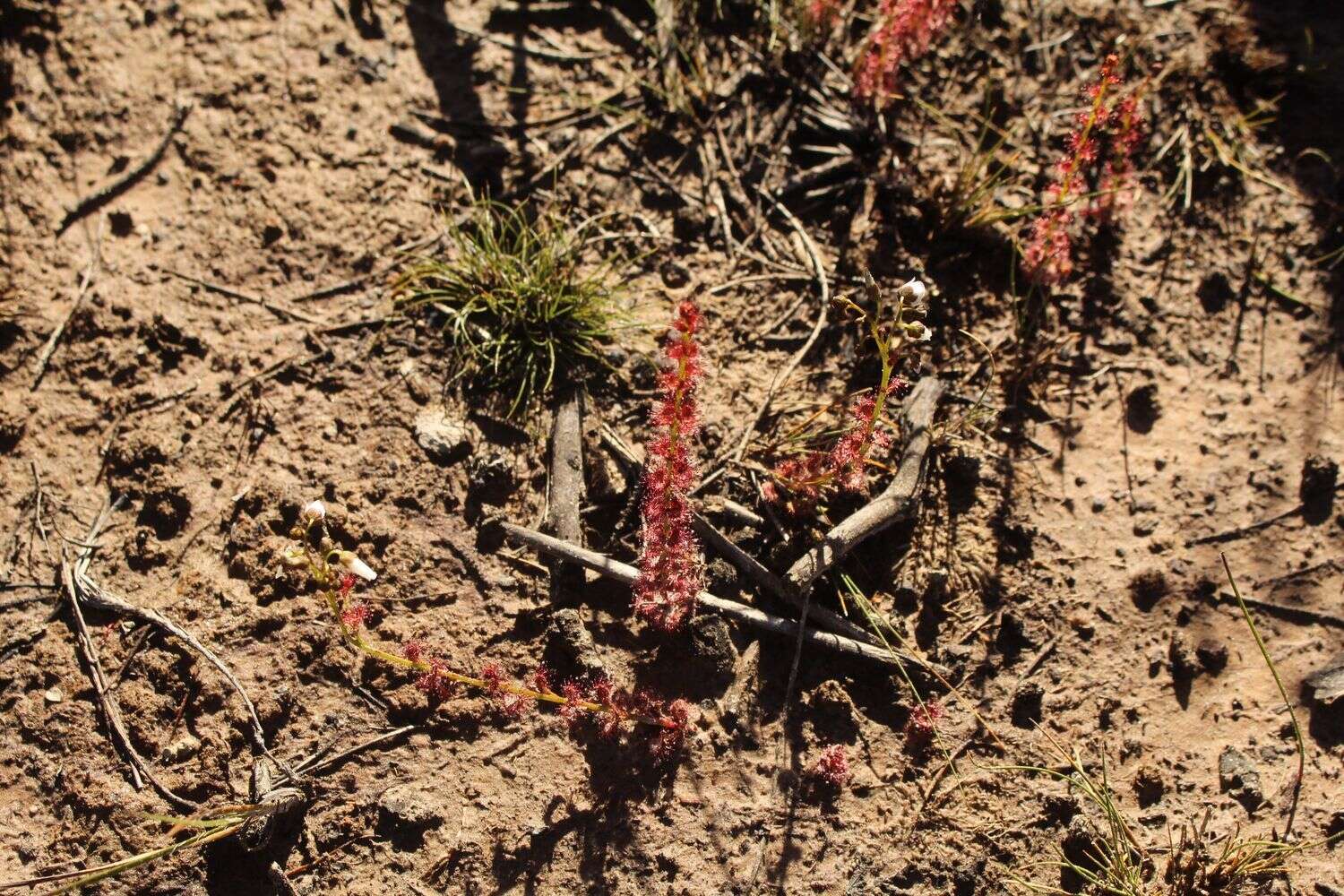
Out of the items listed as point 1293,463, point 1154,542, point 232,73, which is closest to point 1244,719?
point 1154,542

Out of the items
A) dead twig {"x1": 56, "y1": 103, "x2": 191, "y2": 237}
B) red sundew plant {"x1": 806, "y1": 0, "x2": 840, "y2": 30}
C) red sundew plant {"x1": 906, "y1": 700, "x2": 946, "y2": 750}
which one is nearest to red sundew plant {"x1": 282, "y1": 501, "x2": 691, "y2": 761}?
red sundew plant {"x1": 906, "y1": 700, "x2": 946, "y2": 750}

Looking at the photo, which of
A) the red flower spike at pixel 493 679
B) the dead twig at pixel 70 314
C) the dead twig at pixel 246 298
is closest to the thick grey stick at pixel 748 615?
the red flower spike at pixel 493 679

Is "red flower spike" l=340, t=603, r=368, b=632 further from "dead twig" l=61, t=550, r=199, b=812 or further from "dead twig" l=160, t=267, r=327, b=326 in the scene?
"dead twig" l=160, t=267, r=327, b=326

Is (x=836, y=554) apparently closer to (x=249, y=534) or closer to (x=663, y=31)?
(x=249, y=534)

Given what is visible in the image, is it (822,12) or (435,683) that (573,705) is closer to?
(435,683)

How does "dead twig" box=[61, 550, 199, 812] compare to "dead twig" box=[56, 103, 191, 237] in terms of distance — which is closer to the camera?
"dead twig" box=[61, 550, 199, 812]
